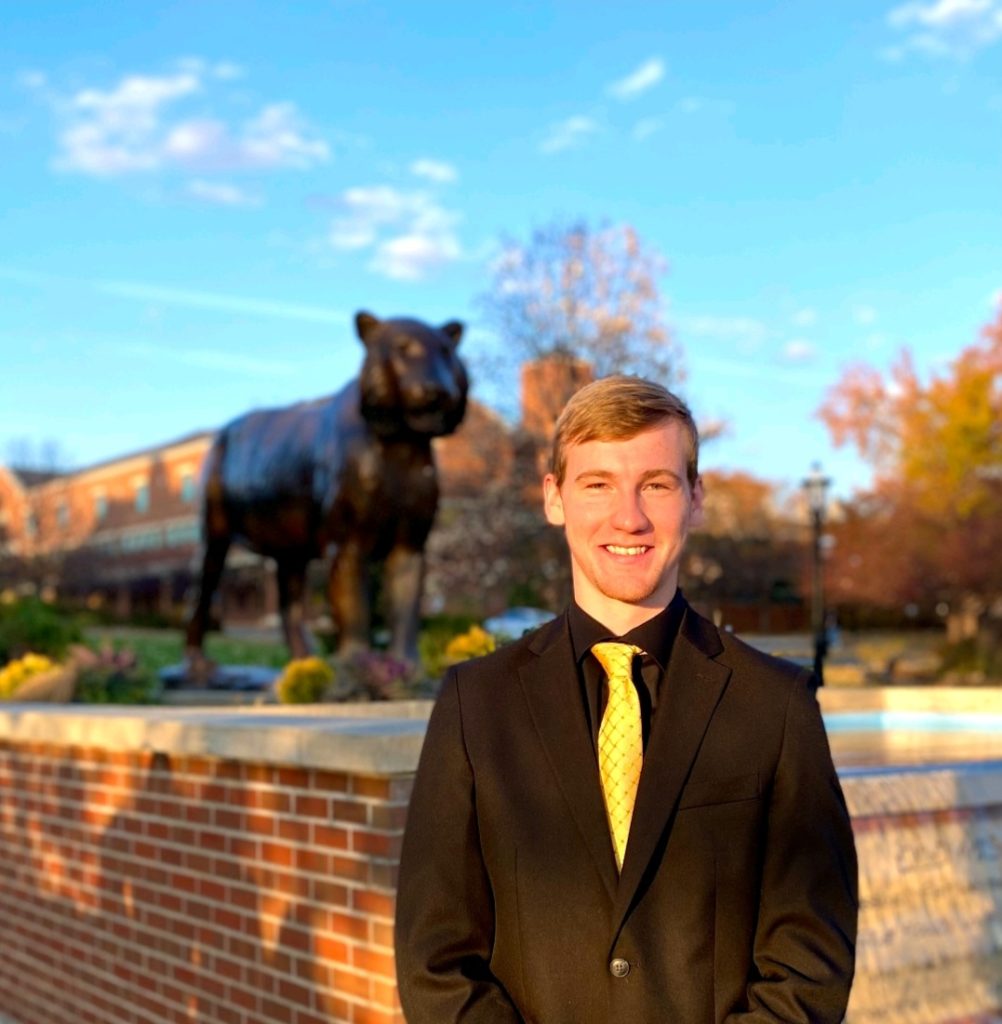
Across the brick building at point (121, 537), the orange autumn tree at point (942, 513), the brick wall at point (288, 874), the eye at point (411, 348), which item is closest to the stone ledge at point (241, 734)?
the brick wall at point (288, 874)

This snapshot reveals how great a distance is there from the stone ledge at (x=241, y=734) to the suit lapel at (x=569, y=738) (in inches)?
52.3

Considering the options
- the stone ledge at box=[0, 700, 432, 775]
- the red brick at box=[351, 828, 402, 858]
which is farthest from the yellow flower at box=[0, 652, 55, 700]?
the red brick at box=[351, 828, 402, 858]

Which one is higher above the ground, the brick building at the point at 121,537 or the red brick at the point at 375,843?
the brick building at the point at 121,537

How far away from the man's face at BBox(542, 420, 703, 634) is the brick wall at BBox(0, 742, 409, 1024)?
1.68m

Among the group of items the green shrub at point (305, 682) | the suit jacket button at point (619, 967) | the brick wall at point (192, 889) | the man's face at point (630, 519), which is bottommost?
the brick wall at point (192, 889)

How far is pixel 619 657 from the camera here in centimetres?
221

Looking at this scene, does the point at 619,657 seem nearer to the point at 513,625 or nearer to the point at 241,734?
the point at 241,734

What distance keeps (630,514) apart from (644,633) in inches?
8.4

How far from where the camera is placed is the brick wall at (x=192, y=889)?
389 cm

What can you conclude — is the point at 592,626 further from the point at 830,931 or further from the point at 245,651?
the point at 245,651

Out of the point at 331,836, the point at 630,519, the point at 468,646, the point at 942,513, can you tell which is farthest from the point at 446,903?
the point at 942,513

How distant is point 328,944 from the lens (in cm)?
403

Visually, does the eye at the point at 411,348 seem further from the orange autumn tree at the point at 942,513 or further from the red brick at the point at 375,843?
the orange autumn tree at the point at 942,513

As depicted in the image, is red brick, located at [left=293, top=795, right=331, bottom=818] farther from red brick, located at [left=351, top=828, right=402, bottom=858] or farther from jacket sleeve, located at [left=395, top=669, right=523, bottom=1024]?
jacket sleeve, located at [left=395, top=669, right=523, bottom=1024]
